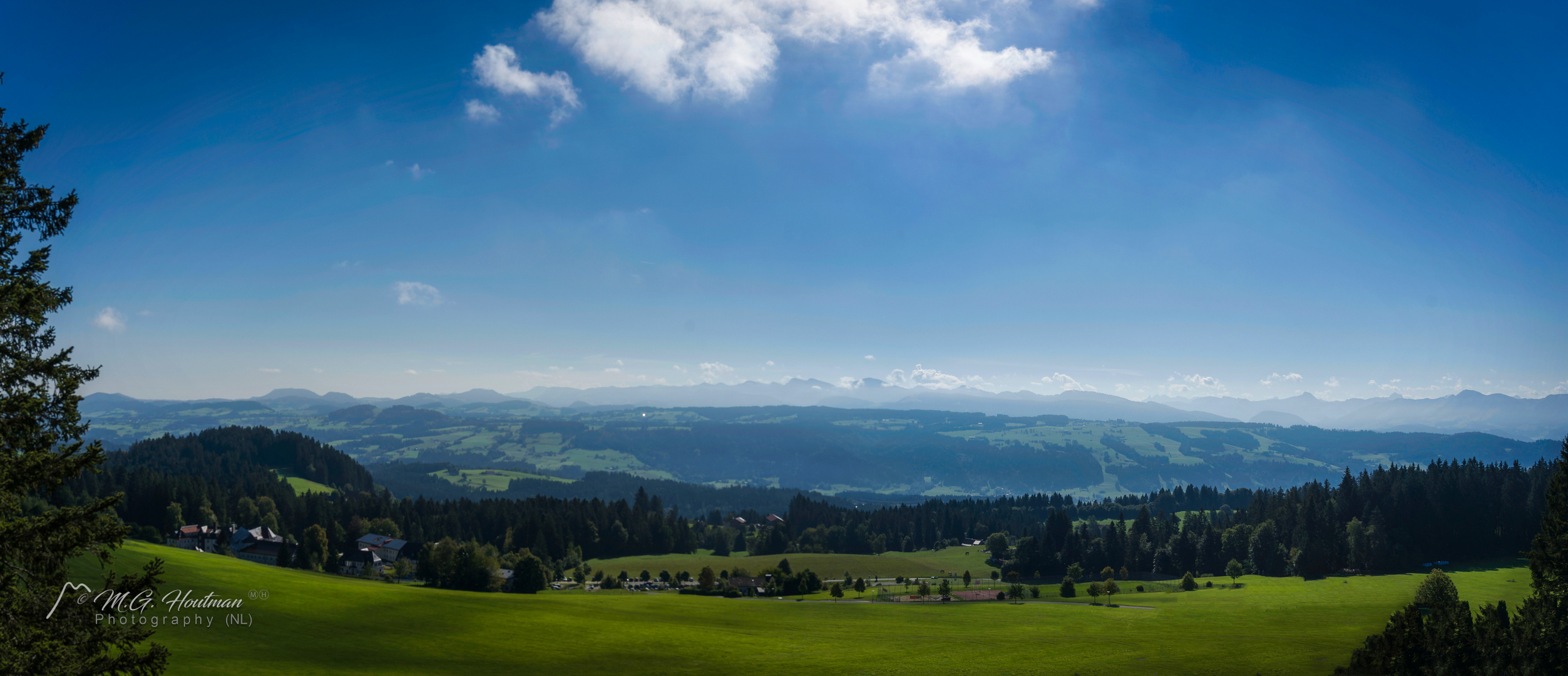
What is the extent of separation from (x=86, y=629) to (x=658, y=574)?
13196cm

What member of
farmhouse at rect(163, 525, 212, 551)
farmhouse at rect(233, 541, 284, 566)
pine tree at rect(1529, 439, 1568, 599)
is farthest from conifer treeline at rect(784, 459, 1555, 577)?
farmhouse at rect(163, 525, 212, 551)

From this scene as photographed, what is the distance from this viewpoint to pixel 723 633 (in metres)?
73.6

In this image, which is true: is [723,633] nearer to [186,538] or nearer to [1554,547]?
[1554,547]

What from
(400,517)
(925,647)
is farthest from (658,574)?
(925,647)

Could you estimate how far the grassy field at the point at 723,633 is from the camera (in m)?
55.4

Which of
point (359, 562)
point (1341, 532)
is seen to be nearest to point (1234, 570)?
point (1341, 532)

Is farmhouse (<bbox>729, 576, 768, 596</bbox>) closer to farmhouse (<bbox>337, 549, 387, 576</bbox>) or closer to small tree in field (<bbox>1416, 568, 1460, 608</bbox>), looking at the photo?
farmhouse (<bbox>337, 549, 387, 576</bbox>)

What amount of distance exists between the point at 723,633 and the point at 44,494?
214 feet

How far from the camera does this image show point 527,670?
54125 mm

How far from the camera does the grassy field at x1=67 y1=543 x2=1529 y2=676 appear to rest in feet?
182

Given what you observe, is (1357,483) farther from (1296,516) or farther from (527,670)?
(527,670)

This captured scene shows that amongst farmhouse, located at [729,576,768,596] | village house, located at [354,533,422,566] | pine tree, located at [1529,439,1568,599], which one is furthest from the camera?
village house, located at [354,533,422,566]

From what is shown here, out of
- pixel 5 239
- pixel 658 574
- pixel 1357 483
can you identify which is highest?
pixel 5 239

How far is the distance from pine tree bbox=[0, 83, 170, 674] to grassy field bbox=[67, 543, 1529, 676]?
123 ft
